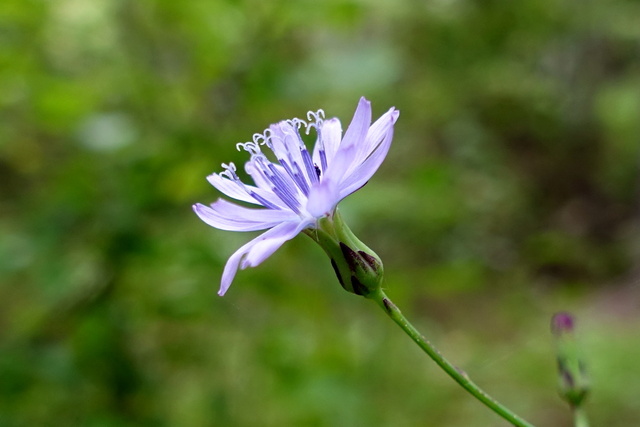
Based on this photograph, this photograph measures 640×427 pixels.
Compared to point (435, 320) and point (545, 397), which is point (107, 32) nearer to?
point (545, 397)

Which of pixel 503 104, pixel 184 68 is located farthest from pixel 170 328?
pixel 503 104

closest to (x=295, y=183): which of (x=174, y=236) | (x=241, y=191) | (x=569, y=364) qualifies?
(x=241, y=191)

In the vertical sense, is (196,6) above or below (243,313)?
above

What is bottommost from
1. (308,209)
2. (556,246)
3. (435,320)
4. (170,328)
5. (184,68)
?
(308,209)

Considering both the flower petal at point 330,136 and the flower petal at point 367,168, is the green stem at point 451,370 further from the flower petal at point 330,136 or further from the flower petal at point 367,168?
the flower petal at point 330,136

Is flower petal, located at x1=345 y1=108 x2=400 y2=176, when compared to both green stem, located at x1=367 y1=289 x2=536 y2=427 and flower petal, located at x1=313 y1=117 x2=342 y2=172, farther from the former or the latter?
green stem, located at x1=367 y1=289 x2=536 y2=427

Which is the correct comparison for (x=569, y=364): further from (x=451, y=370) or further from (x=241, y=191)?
(x=241, y=191)

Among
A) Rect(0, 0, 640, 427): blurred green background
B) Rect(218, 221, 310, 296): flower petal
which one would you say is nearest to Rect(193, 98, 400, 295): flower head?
Rect(218, 221, 310, 296): flower petal
